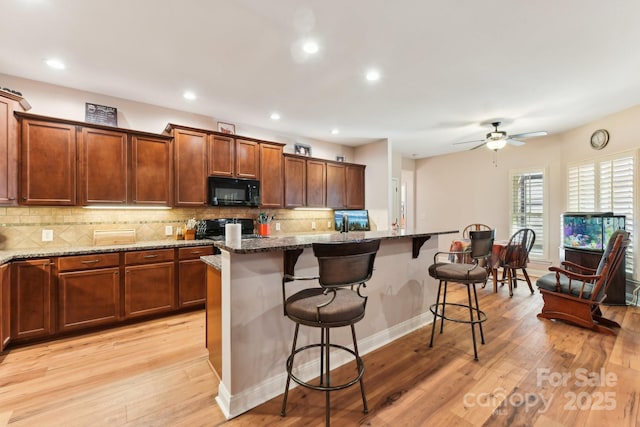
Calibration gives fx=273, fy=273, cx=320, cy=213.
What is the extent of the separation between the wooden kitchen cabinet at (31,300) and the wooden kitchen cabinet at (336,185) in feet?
13.3

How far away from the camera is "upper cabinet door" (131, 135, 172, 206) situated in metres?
3.44

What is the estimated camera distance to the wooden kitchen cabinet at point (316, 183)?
5.12m

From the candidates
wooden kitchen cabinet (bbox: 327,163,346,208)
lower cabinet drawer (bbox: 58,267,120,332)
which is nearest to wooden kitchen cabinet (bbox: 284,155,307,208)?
wooden kitchen cabinet (bbox: 327,163,346,208)

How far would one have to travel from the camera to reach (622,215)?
3779 millimetres

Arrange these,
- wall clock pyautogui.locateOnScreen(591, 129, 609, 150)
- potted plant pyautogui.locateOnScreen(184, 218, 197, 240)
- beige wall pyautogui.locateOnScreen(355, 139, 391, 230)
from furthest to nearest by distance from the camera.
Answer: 1. beige wall pyautogui.locateOnScreen(355, 139, 391, 230)
2. wall clock pyautogui.locateOnScreen(591, 129, 609, 150)
3. potted plant pyautogui.locateOnScreen(184, 218, 197, 240)

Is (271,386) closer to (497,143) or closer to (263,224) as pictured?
(263,224)

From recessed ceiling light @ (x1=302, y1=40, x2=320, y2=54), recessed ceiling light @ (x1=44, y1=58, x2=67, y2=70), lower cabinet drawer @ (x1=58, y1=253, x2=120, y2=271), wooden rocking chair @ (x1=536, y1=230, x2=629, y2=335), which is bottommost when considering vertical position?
wooden rocking chair @ (x1=536, y1=230, x2=629, y2=335)

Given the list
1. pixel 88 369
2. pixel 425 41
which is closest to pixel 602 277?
pixel 425 41

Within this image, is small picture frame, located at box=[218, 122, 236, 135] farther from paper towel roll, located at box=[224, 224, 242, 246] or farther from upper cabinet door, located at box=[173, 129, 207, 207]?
paper towel roll, located at box=[224, 224, 242, 246]

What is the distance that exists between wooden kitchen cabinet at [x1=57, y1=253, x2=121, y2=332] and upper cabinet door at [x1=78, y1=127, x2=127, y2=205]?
727mm

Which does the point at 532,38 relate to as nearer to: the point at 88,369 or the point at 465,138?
the point at 465,138

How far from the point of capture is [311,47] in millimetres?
2438

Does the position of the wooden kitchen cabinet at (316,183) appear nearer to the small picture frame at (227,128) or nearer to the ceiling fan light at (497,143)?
the small picture frame at (227,128)

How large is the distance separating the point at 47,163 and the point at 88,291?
1.46 metres
